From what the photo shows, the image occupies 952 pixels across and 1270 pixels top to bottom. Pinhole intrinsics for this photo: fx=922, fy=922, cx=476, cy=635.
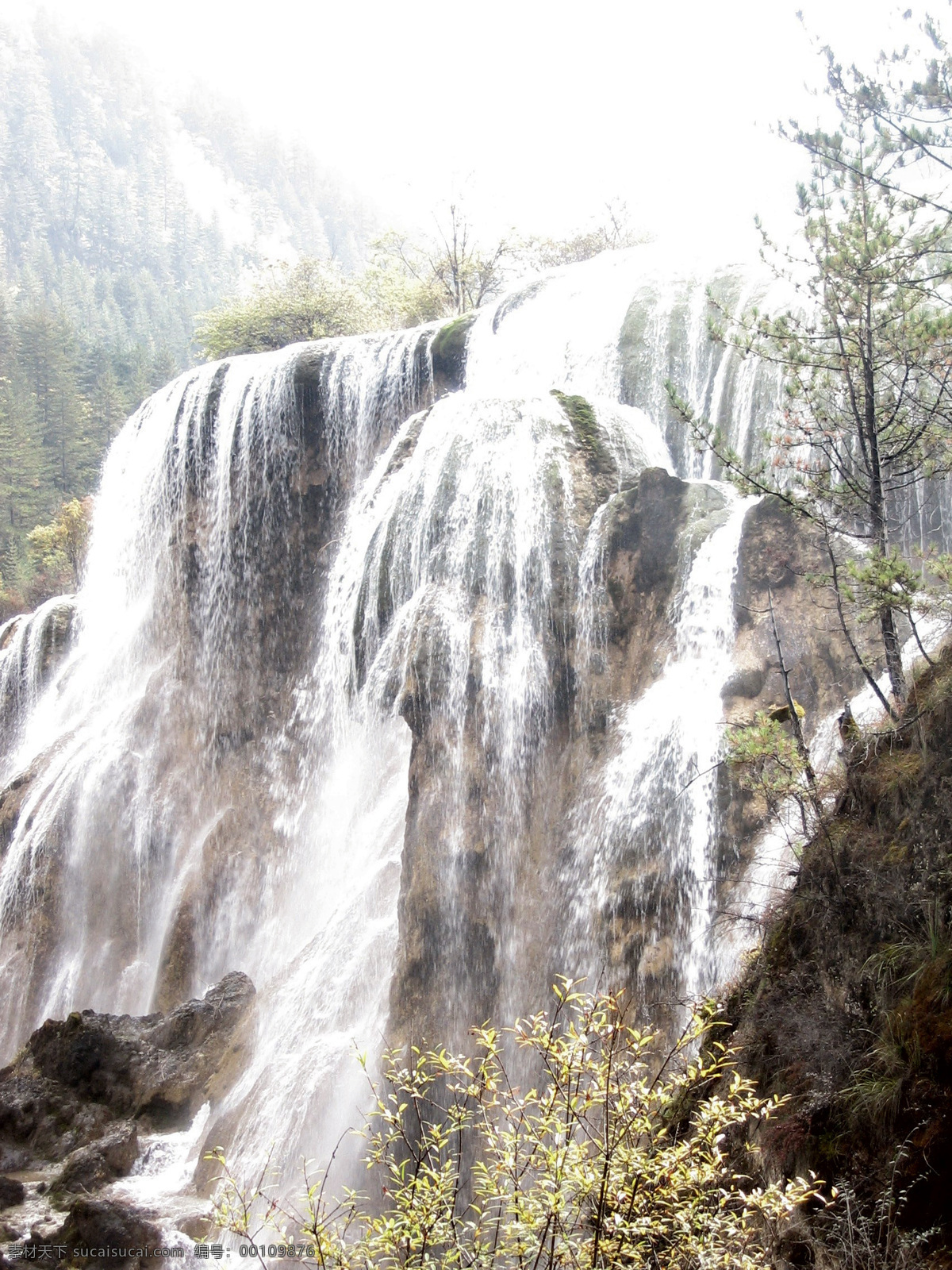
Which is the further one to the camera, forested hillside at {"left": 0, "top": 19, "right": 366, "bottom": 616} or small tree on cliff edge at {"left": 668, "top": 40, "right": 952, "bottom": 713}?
forested hillside at {"left": 0, "top": 19, "right": 366, "bottom": 616}

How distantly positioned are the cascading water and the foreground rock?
2.72 feet

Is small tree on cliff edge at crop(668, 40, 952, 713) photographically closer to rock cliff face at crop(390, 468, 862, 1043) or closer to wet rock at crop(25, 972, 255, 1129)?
rock cliff face at crop(390, 468, 862, 1043)

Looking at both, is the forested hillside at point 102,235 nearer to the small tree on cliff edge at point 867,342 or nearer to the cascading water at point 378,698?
the cascading water at point 378,698

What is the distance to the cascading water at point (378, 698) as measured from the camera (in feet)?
36.5

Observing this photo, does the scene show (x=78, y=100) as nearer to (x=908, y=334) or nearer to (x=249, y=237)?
(x=249, y=237)

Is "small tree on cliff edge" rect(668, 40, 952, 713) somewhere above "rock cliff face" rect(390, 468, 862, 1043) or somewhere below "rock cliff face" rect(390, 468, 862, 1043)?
above

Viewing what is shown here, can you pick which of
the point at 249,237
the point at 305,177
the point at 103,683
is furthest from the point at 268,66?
the point at 103,683

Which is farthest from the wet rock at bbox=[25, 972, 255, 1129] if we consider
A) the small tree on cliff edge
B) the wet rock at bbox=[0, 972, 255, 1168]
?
the small tree on cliff edge

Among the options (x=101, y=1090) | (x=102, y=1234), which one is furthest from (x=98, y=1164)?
(x=101, y=1090)

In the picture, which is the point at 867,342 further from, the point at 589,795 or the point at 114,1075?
the point at 114,1075

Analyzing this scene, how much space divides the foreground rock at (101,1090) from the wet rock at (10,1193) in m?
0.01

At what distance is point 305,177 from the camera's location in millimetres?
124188

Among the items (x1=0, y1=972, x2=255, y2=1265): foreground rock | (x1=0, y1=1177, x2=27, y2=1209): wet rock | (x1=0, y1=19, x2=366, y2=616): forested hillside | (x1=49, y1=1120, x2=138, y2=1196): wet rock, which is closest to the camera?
(x1=0, y1=1177, x2=27, y2=1209): wet rock

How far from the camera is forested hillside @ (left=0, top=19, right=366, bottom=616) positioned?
4819 centimetres
